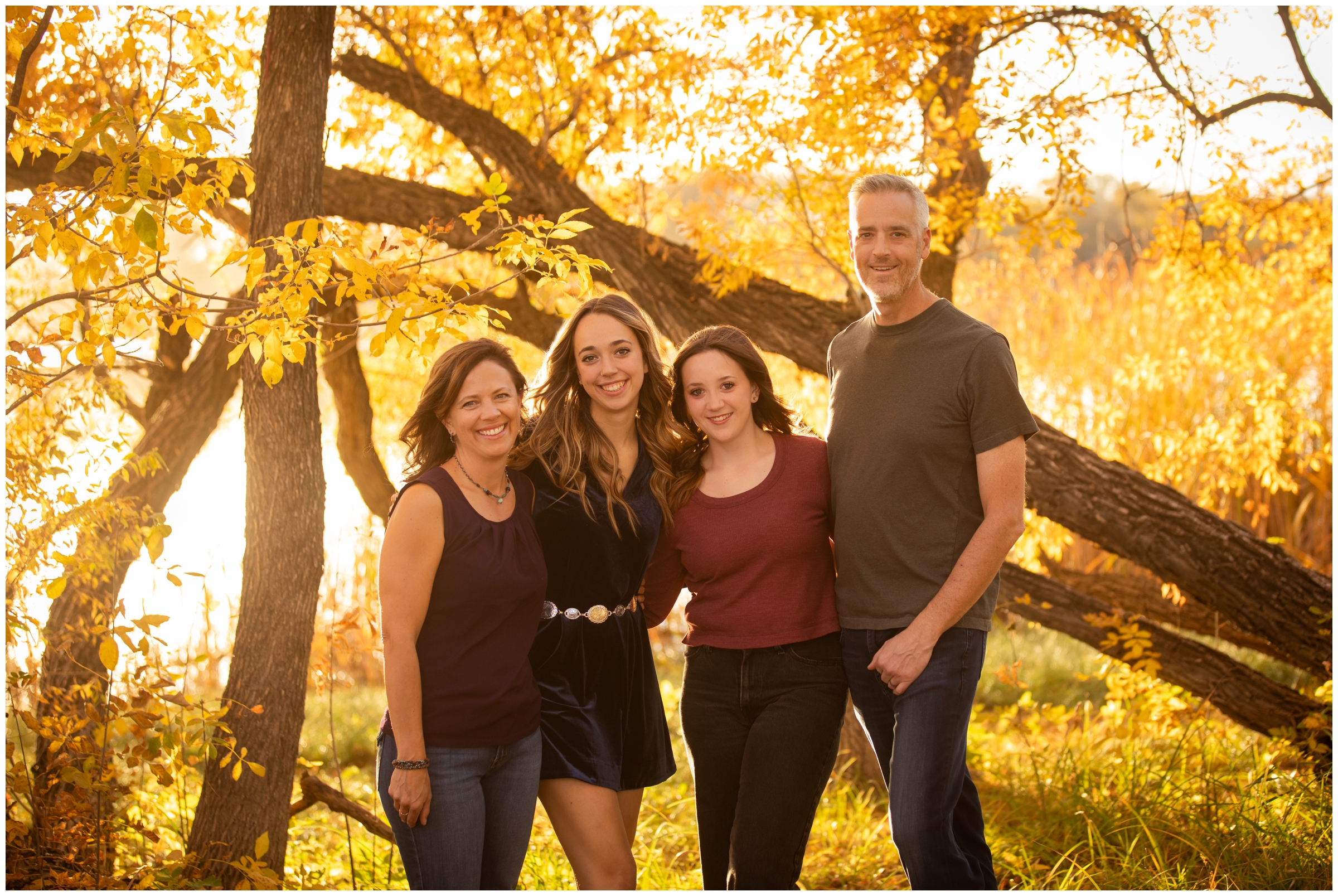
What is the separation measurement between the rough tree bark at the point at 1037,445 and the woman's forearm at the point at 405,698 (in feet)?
9.57

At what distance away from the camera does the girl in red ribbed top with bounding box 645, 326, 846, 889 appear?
259cm

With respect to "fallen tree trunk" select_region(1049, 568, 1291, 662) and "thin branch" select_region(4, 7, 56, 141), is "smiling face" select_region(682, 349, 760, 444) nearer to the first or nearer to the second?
"thin branch" select_region(4, 7, 56, 141)

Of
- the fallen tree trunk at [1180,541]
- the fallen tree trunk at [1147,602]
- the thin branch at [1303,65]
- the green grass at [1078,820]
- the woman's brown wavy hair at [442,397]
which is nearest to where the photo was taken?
the woman's brown wavy hair at [442,397]

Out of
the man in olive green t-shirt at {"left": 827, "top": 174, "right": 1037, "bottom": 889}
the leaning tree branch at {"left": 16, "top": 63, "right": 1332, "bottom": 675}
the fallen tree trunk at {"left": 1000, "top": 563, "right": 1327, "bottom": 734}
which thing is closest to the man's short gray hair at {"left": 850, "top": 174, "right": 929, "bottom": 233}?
the man in olive green t-shirt at {"left": 827, "top": 174, "right": 1037, "bottom": 889}

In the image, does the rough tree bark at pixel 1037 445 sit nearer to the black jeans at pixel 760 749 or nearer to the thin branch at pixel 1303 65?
the thin branch at pixel 1303 65

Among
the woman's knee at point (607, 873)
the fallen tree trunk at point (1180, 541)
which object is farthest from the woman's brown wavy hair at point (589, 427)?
the fallen tree trunk at point (1180, 541)

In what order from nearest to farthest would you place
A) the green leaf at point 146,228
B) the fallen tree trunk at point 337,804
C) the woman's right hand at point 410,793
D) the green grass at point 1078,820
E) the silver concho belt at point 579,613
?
the green leaf at point 146,228 < the woman's right hand at point 410,793 < the silver concho belt at point 579,613 < the green grass at point 1078,820 < the fallen tree trunk at point 337,804

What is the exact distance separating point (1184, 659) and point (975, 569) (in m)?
3.25

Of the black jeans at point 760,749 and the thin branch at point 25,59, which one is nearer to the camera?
the black jeans at point 760,749

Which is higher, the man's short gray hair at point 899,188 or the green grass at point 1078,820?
the man's short gray hair at point 899,188

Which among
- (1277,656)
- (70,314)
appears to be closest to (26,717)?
(70,314)

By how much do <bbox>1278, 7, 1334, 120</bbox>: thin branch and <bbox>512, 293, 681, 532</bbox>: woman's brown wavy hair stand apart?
3547mm

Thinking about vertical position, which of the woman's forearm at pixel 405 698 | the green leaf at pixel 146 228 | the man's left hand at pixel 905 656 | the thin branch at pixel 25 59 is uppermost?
the thin branch at pixel 25 59

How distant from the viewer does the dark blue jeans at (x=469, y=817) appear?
7.97 feet
